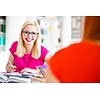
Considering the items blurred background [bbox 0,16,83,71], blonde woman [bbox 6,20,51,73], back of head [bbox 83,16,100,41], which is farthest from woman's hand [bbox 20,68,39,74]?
back of head [bbox 83,16,100,41]

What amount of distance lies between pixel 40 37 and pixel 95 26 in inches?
12.5

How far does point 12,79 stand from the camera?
1.74 m

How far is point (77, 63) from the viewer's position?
177 cm

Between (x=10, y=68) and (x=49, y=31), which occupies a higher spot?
(x=49, y=31)

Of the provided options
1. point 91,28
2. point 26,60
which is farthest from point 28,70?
point 91,28

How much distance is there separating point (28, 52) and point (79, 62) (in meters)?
0.30

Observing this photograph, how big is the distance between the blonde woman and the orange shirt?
0.07 m

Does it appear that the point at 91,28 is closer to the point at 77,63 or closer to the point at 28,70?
the point at 77,63

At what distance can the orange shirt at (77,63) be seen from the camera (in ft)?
5.74

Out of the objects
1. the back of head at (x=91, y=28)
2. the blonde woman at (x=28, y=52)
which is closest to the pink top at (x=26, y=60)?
the blonde woman at (x=28, y=52)

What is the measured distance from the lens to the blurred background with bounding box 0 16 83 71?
1742mm

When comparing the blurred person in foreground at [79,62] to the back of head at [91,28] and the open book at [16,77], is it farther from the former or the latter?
the open book at [16,77]
